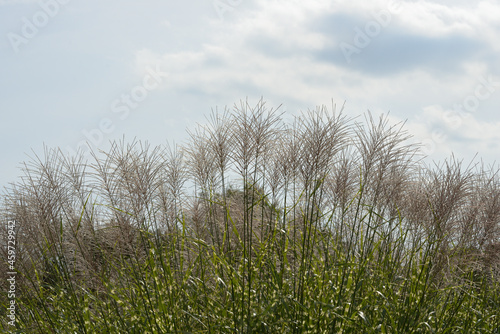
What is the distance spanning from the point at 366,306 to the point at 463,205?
137 centimetres

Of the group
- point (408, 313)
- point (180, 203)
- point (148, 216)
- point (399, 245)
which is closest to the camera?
point (408, 313)

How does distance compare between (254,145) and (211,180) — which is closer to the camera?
(254,145)

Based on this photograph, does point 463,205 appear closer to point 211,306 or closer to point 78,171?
point 211,306

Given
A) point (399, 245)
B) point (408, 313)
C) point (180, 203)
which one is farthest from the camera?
point (180, 203)

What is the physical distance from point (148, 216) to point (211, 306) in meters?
0.85

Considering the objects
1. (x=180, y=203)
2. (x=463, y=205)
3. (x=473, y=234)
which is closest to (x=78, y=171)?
(x=180, y=203)

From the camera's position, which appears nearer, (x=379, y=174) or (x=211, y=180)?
(x=379, y=174)

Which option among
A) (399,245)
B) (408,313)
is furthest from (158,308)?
(399,245)

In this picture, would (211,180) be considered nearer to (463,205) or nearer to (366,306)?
(366,306)

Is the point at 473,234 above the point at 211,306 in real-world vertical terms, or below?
above

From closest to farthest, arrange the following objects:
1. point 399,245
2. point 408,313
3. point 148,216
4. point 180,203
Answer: point 408,313
point 148,216
point 399,245
point 180,203

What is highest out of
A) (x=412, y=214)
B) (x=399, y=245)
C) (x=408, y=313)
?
(x=412, y=214)

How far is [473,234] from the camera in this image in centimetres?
457

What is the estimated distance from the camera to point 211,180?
14.4ft
